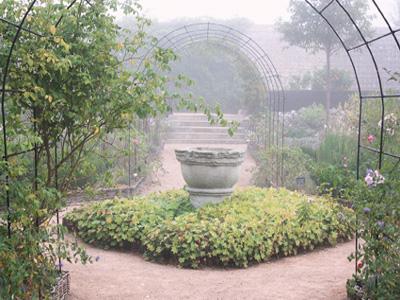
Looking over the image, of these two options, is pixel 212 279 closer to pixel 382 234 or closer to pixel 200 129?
pixel 382 234

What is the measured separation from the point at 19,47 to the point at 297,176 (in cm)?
Answer: 685

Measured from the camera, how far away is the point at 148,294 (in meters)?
4.64

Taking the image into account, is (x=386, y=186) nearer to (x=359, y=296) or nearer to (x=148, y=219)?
(x=359, y=296)

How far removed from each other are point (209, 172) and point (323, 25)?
48.0 ft

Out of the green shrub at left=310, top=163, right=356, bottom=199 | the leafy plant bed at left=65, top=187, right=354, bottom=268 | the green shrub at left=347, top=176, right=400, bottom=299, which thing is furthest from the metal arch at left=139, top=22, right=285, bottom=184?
the green shrub at left=347, top=176, right=400, bottom=299

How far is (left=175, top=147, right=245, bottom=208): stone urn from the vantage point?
675cm

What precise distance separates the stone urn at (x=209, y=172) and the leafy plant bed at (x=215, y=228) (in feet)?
0.57

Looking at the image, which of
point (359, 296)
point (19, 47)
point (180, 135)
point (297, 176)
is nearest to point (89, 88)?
point (19, 47)

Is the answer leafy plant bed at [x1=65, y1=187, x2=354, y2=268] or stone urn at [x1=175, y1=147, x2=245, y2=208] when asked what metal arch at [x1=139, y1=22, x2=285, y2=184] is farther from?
leafy plant bed at [x1=65, y1=187, x2=354, y2=268]

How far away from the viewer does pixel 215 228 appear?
5680mm

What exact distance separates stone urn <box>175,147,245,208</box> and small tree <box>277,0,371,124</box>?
44.1 ft

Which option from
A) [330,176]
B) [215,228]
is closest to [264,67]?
[330,176]

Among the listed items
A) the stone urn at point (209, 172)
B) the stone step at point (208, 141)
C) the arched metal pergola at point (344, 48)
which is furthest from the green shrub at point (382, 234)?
the stone step at point (208, 141)

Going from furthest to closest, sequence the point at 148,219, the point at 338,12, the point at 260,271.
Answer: the point at 338,12 → the point at 148,219 → the point at 260,271
